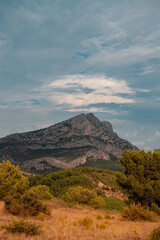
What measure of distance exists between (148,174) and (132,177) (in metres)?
2.49

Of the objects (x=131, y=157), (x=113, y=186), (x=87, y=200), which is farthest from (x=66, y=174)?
(x=131, y=157)

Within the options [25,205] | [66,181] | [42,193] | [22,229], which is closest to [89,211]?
[25,205]

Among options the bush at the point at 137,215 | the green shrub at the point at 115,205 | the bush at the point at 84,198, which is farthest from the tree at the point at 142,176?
the green shrub at the point at 115,205

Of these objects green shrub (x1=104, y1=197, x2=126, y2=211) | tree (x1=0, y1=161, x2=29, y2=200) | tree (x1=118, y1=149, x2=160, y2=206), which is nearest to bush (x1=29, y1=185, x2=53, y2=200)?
tree (x1=0, y1=161, x2=29, y2=200)

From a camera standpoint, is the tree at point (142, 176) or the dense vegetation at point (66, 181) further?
the dense vegetation at point (66, 181)

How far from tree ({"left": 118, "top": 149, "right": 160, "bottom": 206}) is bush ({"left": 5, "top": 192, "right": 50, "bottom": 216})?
11.6m

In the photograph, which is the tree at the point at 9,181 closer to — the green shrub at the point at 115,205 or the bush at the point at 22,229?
the bush at the point at 22,229

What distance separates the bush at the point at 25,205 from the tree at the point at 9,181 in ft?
52.6

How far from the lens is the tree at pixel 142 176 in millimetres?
21797

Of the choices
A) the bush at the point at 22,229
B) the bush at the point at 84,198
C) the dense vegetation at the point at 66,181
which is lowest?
the dense vegetation at the point at 66,181

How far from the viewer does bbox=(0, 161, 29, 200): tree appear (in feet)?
101

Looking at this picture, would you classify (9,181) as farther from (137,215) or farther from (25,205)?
(137,215)

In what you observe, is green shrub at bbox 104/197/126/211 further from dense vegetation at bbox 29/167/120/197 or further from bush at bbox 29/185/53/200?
bush at bbox 29/185/53/200

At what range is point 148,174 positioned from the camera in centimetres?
2380
